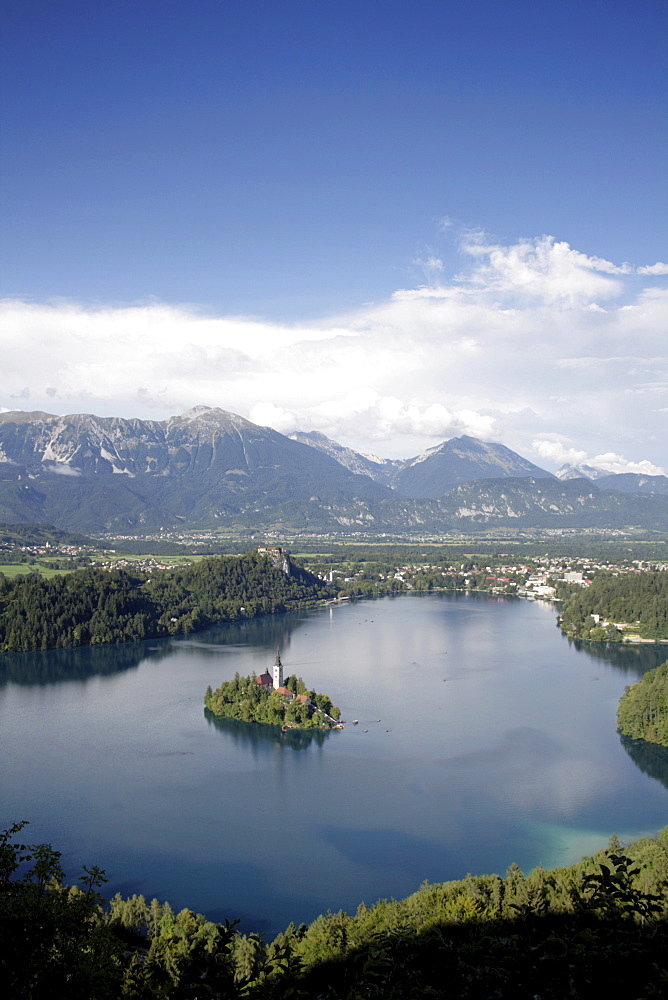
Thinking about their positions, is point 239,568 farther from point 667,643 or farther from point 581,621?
point 667,643

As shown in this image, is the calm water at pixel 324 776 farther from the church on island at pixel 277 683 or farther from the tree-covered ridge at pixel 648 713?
the church on island at pixel 277 683

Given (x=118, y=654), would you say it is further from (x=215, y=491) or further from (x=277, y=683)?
(x=215, y=491)

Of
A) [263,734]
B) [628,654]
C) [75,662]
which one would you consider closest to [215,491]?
[75,662]

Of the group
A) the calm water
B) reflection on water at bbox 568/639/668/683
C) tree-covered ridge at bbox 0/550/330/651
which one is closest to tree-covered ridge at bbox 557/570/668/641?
reflection on water at bbox 568/639/668/683

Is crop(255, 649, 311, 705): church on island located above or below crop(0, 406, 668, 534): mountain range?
below

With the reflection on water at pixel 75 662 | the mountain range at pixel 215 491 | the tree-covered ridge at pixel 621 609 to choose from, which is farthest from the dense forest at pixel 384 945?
the mountain range at pixel 215 491

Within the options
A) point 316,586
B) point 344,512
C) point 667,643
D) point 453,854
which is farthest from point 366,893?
point 344,512

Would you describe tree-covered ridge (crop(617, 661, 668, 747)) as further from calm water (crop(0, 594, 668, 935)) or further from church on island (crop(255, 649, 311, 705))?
church on island (crop(255, 649, 311, 705))
